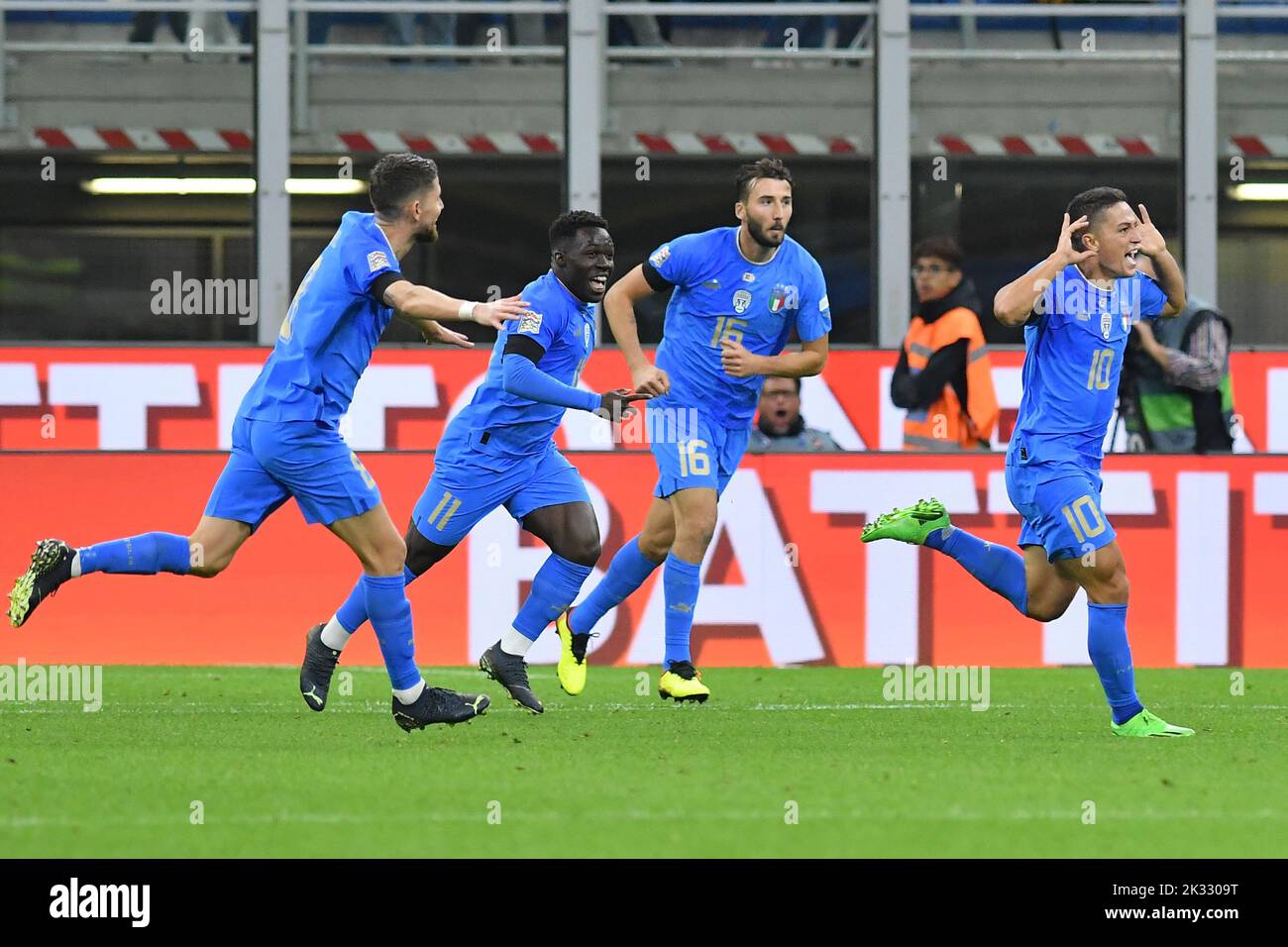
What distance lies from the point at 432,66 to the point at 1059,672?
577 centimetres

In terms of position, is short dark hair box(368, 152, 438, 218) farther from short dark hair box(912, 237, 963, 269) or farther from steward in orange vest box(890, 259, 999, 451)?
steward in orange vest box(890, 259, 999, 451)

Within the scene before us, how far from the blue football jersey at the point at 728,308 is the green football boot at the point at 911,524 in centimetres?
84

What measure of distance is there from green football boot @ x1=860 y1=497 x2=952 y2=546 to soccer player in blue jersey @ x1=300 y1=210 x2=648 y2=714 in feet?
3.68

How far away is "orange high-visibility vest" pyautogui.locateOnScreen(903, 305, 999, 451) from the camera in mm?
12453

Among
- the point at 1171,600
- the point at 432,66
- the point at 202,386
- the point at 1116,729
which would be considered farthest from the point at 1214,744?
the point at 432,66

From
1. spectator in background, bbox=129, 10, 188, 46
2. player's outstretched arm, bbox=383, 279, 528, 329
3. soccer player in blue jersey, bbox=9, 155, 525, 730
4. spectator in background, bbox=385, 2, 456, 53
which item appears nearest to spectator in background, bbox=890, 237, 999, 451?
spectator in background, bbox=385, 2, 456, 53

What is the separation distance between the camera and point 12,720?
883 centimetres

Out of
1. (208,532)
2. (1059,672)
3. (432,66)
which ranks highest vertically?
(432,66)

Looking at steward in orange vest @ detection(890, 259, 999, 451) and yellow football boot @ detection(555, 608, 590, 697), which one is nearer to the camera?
yellow football boot @ detection(555, 608, 590, 697)

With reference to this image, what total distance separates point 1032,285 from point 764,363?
1678 millimetres

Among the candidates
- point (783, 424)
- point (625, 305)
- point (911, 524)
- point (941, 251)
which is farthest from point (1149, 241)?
point (783, 424)

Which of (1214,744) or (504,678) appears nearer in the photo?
(1214,744)
